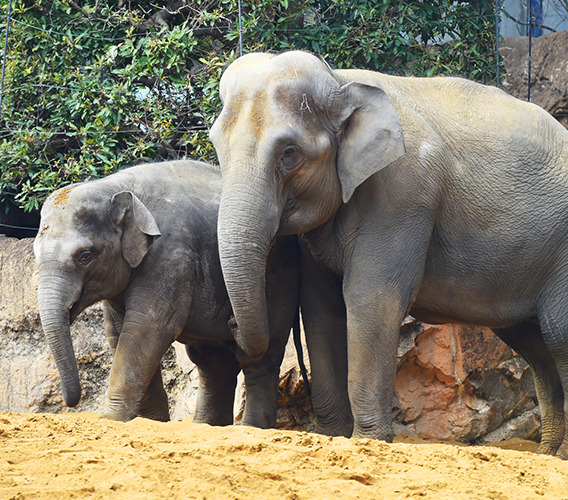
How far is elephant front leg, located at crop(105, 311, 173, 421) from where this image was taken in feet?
19.4

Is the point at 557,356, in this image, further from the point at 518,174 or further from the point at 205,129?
the point at 205,129

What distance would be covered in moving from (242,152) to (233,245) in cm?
52

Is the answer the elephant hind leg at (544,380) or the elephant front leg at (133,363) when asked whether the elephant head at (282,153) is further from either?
the elephant hind leg at (544,380)

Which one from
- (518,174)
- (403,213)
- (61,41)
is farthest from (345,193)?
(61,41)

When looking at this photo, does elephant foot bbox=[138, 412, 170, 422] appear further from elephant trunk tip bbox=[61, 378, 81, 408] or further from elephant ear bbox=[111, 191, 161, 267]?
elephant ear bbox=[111, 191, 161, 267]

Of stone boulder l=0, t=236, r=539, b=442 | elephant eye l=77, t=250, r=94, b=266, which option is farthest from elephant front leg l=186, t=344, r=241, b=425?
elephant eye l=77, t=250, r=94, b=266

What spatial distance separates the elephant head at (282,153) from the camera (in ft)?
17.3


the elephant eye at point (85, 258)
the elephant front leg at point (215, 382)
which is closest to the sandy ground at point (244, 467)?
the elephant eye at point (85, 258)

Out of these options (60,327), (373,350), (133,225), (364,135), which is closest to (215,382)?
(133,225)

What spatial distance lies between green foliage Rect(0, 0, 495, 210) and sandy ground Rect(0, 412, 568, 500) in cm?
407

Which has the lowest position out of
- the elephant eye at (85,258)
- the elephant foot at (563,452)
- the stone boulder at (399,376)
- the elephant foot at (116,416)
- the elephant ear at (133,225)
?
the stone boulder at (399,376)

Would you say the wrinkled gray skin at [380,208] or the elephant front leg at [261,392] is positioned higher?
the wrinkled gray skin at [380,208]

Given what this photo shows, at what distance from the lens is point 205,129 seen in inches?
336

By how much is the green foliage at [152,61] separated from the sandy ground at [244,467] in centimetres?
407
